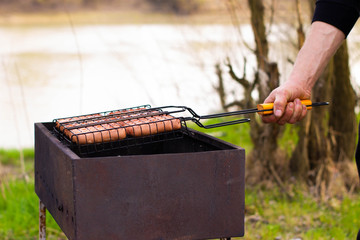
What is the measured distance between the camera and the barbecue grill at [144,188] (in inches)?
73.8

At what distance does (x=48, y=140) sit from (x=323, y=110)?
258 centimetres

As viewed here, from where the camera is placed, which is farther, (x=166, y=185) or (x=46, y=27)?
(x=46, y=27)

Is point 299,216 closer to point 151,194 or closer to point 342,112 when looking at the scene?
point 342,112

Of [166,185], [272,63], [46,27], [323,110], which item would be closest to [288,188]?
[323,110]

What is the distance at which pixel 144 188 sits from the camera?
1930 millimetres

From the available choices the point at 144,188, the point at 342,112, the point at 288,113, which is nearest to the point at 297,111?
the point at 288,113

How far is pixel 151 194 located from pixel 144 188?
37 millimetres

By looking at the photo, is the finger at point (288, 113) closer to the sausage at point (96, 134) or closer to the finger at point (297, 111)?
the finger at point (297, 111)

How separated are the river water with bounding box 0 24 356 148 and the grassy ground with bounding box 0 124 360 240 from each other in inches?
23.2

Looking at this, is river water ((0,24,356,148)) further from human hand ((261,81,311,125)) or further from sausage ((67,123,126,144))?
human hand ((261,81,311,125))

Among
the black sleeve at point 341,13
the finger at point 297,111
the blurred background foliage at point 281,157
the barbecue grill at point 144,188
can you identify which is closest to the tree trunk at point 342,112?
the blurred background foliage at point 281,157

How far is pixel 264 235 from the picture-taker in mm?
3463

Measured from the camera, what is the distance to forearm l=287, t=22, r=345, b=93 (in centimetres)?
214

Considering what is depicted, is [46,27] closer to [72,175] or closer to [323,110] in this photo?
[323,110]
